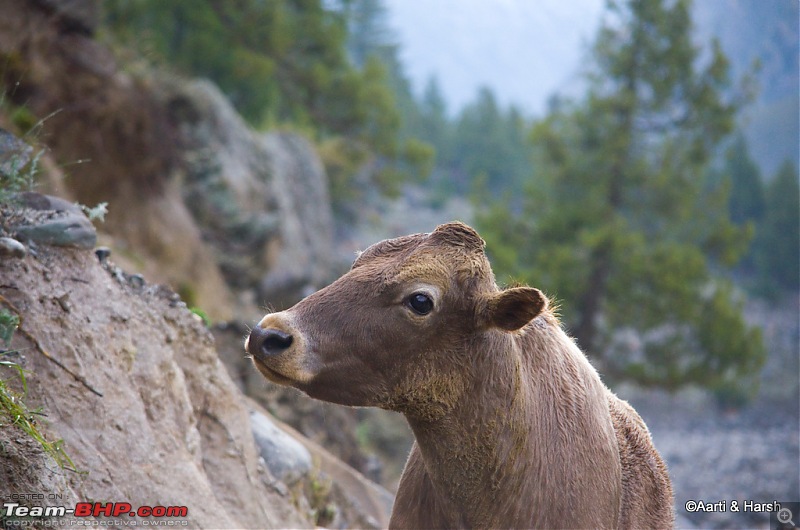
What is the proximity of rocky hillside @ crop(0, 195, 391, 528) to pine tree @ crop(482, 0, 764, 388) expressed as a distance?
16.7m

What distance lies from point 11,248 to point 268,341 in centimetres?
195

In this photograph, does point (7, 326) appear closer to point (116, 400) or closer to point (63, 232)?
point (116, 400)

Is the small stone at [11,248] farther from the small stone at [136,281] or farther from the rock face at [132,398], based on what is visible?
the small stone at [136,281]

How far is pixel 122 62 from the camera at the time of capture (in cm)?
1403

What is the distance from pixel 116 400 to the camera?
437 cm

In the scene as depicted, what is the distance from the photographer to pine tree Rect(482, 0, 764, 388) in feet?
70.7

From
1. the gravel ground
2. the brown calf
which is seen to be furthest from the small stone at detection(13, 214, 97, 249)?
the gravel ground

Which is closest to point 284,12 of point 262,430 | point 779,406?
point 262,430

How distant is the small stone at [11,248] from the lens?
424 cm

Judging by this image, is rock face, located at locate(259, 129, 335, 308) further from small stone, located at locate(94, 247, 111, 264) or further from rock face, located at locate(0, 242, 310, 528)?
small stone, located at locate(94, 247, 111, 264)

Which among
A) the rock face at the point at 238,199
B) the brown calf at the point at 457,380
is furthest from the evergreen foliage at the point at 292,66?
the brown calf at the point at 457,380

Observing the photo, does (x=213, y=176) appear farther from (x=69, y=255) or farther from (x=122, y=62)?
(x=69, y=255)

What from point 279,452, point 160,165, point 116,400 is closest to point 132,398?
→ point 116,400

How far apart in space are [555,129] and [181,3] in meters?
13.0
